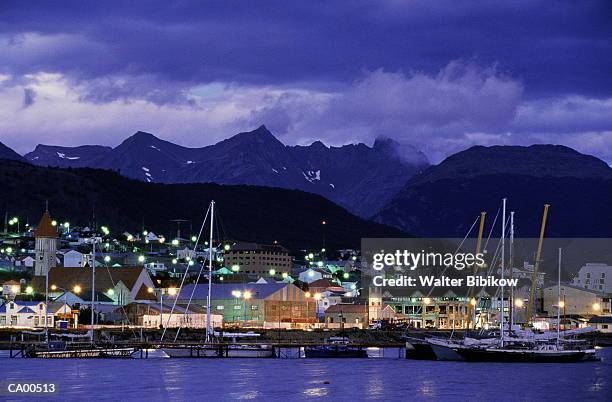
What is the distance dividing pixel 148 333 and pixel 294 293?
3049cm

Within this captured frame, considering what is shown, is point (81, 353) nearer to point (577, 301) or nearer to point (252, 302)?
point (252, 302)

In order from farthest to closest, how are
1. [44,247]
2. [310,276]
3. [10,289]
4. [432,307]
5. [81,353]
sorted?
1. [310,276]
2. [44,247]
3. [432,307]
4. [10,289]
5. [81,353]

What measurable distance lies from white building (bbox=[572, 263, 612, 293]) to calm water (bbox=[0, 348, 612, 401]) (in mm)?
83100

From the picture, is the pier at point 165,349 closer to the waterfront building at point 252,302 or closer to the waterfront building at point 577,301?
the waterfront building at point 252,302

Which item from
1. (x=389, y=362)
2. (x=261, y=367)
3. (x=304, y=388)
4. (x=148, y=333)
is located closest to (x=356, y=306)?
(x=148, y=333)

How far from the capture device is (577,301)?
15575 centimetres

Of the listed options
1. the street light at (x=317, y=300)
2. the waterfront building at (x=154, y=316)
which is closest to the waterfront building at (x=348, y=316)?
the street light at (x=317, y=300)

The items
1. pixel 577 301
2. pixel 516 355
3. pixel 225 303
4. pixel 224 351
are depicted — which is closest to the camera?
pixel 516 355

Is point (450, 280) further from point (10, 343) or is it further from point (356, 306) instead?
point (10, 343)

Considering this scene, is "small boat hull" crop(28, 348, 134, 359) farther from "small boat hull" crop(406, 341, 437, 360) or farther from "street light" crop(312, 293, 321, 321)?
"street light" crop(312, 293, 321, 321)

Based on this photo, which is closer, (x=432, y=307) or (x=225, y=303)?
(x=225, y=303)

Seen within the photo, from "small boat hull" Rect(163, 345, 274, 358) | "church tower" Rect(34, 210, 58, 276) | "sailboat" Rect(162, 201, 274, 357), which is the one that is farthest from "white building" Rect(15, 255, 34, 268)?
"small boat hull" Rect(163, 345, 274, 358)

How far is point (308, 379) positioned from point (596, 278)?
111 metres

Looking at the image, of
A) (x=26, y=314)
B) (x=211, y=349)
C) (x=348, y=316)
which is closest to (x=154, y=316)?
(x=26, y=314)
